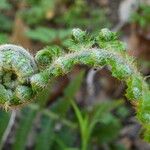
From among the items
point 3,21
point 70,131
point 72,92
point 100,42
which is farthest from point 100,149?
point 100,42

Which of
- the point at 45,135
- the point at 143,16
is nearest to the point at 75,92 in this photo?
the point at 45,135

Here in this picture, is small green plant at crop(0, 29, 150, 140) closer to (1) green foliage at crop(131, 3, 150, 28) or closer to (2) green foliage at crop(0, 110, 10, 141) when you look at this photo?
(2) green foliage at crop(0, 110, 10, 141)

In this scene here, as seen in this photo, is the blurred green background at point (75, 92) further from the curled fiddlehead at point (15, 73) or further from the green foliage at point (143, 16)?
the curled fiddlehead at point (15, 73)

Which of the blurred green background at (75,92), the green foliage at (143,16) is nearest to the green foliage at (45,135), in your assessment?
the blurred green background at (75,92)

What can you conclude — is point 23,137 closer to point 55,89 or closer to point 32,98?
point 55,89

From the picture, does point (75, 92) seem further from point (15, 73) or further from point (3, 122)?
point (15, 73)

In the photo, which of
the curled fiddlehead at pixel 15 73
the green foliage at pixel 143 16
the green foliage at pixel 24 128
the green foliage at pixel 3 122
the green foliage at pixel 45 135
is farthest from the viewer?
the green foliage at pixel 143 16

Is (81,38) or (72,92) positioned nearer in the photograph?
(81,38)

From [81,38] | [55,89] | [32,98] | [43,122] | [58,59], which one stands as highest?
[55,89]
